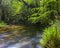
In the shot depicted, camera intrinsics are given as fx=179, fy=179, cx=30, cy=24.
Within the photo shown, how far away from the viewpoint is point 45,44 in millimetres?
10133

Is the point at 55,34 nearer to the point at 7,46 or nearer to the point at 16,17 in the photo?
the point at 7,46

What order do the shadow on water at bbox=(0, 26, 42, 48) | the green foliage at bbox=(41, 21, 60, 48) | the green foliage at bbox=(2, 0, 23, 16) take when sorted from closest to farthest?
the green foliage at bbox=(41, 21, 60, 48)
the shadow on water at bbox=(0, 26, 42, 48)
the green foliage at bbox=(2, 0, 23, 16)

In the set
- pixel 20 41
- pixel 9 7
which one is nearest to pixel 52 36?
pixel 20 41

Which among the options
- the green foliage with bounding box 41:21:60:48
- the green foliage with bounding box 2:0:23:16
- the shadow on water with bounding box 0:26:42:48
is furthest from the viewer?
the green foliage with bounding box 2:0:23:16

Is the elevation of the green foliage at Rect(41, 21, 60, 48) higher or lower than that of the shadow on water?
higher

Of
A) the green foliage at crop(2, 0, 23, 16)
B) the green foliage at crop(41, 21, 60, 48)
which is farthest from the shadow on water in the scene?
the green foliage at crop(2, 0, 23, 16)

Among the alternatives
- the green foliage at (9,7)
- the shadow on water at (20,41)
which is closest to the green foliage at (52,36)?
the shadow on water at (20,41)

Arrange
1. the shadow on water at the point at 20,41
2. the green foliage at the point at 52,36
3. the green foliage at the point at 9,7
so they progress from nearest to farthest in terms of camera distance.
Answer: the green foliage at the point at 52,36 → the shadow on water at the point at 20,41 → the green foliage at the point at 9,7

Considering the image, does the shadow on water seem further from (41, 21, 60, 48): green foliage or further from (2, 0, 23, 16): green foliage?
(2, 0, 23, 16): green foliage

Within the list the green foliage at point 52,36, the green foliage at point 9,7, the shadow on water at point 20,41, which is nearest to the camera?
the green foliage at point 52,36

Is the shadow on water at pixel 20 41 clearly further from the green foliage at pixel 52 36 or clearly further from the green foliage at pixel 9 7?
the green foliage at pixel 9 7

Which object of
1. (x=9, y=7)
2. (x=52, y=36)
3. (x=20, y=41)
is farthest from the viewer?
(x=9, y=7)

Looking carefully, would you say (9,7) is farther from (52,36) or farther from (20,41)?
(52,36)

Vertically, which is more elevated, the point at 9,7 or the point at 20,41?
the point at 9,7
